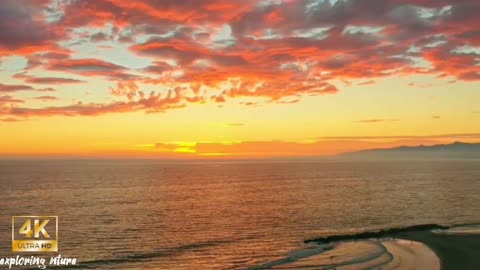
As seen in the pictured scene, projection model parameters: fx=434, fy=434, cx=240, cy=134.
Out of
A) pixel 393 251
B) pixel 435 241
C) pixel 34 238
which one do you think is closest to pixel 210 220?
pixel 34 238

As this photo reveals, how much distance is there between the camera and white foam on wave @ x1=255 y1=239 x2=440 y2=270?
47.1 metres

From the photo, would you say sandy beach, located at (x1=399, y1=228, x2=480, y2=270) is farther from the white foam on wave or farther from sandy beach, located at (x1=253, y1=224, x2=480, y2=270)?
the white foam on wave

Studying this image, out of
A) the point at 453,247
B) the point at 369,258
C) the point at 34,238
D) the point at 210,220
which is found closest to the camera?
the point at 369,258

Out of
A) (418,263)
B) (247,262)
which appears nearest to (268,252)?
(247,262)

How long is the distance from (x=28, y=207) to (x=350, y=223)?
7255 centimetres

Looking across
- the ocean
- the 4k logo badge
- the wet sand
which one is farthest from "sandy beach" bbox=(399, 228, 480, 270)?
the 4k logo badge

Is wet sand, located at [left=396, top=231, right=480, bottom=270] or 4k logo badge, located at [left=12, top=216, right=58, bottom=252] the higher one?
4k logo badge, located at [left=12, top=216, right=58, bottom=252]

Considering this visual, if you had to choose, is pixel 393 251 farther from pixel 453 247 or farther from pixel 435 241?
pixel 435 241

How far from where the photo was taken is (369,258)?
1997 inches

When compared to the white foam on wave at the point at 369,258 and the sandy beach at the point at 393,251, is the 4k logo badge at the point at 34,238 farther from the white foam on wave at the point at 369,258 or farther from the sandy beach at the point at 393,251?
the white foam on wave at the point at 369,258

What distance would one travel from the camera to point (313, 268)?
46.2 meters

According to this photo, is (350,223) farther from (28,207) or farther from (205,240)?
(28,207)

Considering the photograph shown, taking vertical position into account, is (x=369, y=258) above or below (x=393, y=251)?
above

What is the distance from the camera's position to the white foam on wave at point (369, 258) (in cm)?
4706
